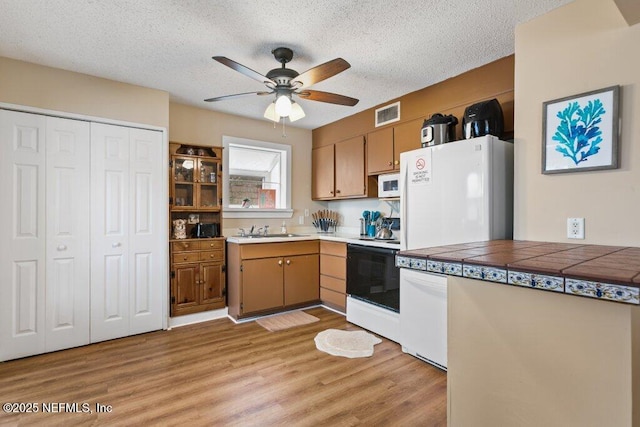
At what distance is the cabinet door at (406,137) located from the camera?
327 cm

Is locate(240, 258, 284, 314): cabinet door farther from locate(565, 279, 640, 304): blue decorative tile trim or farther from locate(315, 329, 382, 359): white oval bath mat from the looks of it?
locate(565, 279, 640, 304): blue decorative tile trim

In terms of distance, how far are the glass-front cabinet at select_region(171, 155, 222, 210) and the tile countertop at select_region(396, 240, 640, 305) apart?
2969 millimetres

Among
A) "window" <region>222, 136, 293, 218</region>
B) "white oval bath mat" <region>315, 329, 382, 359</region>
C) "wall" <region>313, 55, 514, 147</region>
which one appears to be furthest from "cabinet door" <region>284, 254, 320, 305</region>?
"wall" <region>313, 55, 514, 147</region>

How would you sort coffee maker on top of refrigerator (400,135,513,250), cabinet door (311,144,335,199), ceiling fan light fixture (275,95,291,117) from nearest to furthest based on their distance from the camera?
coffee maker on top of refrigerator (400,135,513,250)
ceiling fan light fixture (275,95,291,117)
cabinet door (311,144,335,199)

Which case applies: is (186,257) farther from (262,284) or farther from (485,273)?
(485,273)

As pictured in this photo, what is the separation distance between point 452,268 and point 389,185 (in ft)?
8.27

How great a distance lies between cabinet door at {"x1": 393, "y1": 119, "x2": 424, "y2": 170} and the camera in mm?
3267

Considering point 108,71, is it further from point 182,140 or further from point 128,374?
point 128,374

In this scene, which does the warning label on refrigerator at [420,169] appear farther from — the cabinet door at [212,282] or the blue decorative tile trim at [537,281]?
the cabinet door at [212,282]

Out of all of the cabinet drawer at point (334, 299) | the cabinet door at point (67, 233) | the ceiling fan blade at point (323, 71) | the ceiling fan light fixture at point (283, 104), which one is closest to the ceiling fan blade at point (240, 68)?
the ceiling fan light fixture at point (283, 104)

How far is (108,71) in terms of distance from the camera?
286 cm

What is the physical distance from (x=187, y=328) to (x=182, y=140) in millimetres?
2169

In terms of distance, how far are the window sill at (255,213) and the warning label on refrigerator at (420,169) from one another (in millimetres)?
2243

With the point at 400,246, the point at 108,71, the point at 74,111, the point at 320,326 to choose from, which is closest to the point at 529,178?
the point at 400,246
